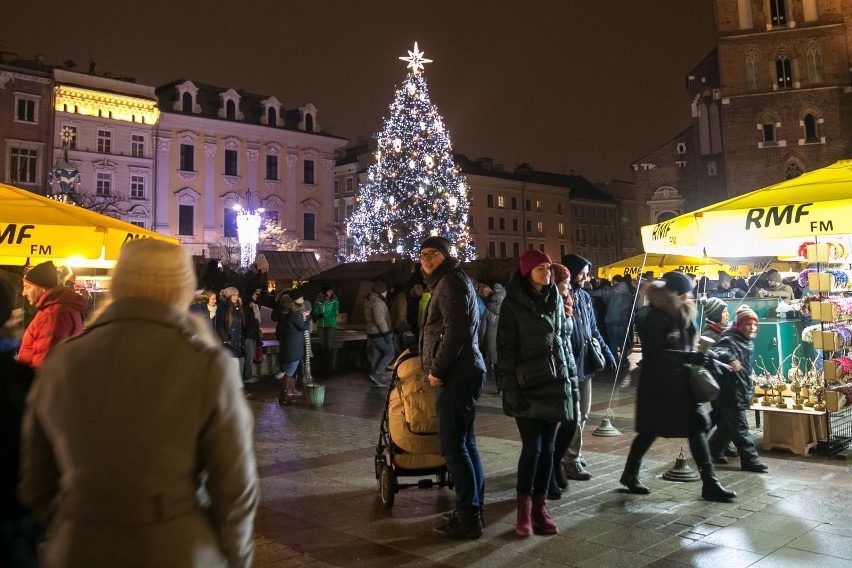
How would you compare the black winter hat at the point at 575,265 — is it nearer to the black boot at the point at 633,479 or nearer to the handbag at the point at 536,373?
the handbag at the point at 536,373

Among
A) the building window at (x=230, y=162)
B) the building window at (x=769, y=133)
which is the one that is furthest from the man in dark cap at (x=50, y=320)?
the building window at (x=230, y=162)

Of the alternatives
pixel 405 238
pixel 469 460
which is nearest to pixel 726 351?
pixel 469 460

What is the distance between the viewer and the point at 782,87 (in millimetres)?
40469

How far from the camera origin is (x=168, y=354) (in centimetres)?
209

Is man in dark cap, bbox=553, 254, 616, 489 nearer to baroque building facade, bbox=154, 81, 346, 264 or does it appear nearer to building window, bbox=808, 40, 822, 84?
building window, bbox=808, 40, 822, 84

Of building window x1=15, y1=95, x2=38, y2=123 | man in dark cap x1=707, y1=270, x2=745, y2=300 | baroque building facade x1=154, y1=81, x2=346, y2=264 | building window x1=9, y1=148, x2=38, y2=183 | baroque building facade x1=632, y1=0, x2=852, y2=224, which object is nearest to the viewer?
man in dark cap x1=707, y1=270, x2=745, y2=300

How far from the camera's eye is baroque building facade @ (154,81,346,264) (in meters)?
51.7

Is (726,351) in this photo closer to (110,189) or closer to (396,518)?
(396,518)

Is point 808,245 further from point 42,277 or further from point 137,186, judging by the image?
point 137,186

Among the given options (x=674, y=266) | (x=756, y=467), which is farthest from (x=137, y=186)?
(x=756, y=467)

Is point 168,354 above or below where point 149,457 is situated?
above

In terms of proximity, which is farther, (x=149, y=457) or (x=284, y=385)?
→ (x=284, y=385)

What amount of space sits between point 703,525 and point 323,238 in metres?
55.7

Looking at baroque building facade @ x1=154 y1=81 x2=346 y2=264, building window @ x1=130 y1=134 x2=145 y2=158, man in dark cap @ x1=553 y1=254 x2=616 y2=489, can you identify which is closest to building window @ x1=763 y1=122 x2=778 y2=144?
baroque building facade @ x1=154 y1=81 x2=346 y2=264
